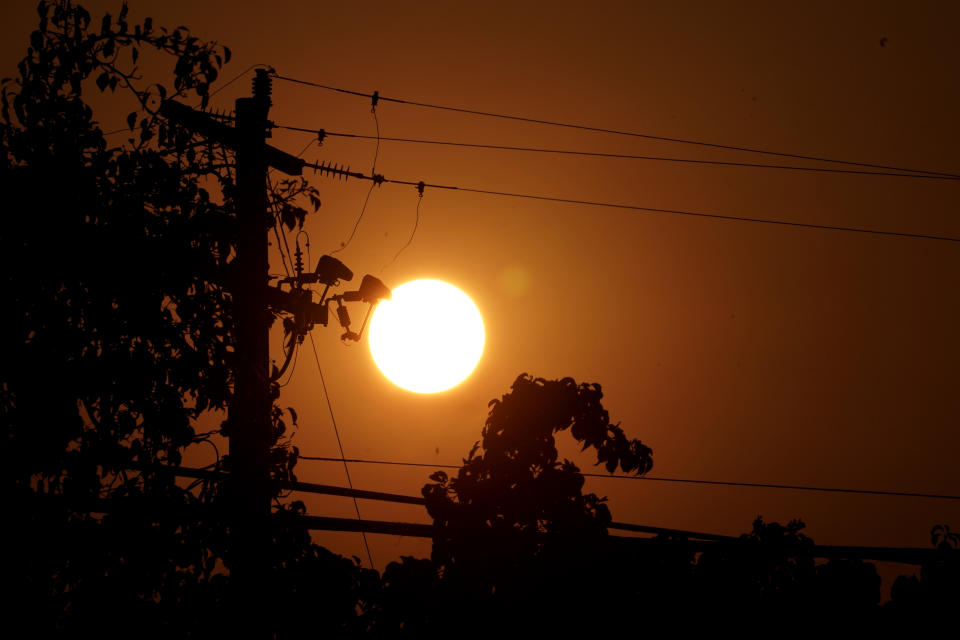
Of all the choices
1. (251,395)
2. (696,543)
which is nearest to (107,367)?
(251,395)

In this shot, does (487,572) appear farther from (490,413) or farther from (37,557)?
(37,557)

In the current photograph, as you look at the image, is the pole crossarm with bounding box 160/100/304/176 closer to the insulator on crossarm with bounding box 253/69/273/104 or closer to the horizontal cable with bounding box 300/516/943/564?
the insulator on crossarm with bounding box 253/69/273/104

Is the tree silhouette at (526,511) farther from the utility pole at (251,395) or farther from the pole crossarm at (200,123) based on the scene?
the pole crossarm at (200,123)

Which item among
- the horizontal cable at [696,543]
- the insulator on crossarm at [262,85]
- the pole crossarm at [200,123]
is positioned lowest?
the horizontal cable at [696,543]

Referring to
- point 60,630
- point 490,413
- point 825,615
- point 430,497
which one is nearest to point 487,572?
point 430,497

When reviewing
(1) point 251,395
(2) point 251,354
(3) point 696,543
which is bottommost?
(3) point 696,543

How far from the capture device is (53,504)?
5906mm

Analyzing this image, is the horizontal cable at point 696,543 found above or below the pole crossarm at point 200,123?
below

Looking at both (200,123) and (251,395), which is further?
(200,123)

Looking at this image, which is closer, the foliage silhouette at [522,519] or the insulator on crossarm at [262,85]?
the foliage silhouette at [522,519]

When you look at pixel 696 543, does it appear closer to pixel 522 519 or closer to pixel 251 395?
pixel 522 519

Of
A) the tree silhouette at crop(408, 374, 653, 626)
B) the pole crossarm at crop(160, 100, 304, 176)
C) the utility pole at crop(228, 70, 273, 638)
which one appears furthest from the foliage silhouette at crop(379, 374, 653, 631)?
the pole crossarm at crop(160, 100, 304, 176)

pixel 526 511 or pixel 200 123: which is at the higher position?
pixel 200 123

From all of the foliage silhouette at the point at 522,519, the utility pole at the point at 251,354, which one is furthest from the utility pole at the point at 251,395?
the foliage silhouette at the point at 522,519
